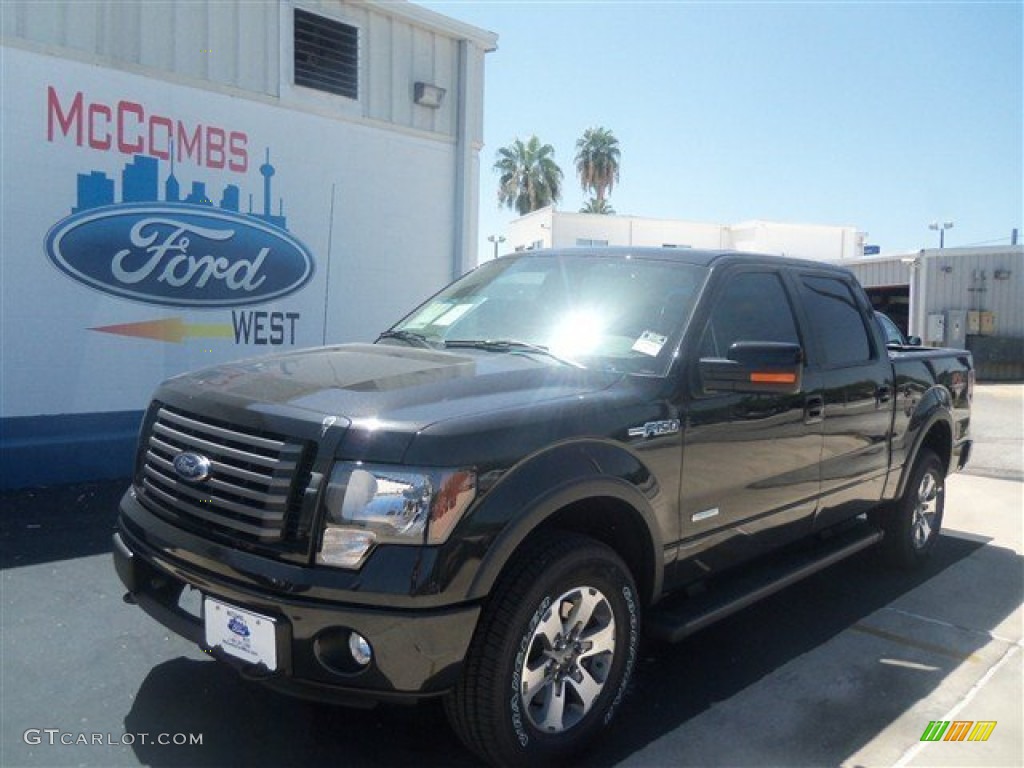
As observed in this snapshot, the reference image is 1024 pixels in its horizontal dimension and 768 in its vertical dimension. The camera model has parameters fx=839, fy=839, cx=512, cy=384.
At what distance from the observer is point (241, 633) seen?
8.75 ft

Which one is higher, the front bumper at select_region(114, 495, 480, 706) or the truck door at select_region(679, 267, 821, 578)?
the truck door at select_region(679, 267, 821, 578)

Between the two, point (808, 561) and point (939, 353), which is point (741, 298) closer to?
point (808, 561)

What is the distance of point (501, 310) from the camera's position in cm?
405

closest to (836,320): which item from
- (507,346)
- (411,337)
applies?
(507,346)

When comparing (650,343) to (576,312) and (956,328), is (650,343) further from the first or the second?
(956,328)

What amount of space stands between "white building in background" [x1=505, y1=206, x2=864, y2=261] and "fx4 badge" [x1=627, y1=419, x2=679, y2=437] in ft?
101

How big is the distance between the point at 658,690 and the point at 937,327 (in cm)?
2554

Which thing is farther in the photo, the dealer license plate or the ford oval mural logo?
the ford oval mural logo

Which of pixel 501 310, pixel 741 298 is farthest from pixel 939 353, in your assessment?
pixel 501 310

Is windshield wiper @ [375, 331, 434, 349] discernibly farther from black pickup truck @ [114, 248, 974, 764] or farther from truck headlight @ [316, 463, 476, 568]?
truck headlight @ [316, 463, 476, 568]

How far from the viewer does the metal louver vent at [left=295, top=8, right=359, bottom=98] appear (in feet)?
26.9

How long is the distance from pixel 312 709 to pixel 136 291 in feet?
16.5

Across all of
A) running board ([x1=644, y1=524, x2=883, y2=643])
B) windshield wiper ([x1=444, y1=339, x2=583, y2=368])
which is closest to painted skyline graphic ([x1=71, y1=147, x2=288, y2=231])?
windshield wiper ([x1=444, y1=339, x2=583, y2=368])

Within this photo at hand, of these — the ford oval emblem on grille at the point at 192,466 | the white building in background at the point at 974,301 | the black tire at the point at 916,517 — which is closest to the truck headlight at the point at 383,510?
the ford oval emblem on grille at the point at 192,466
